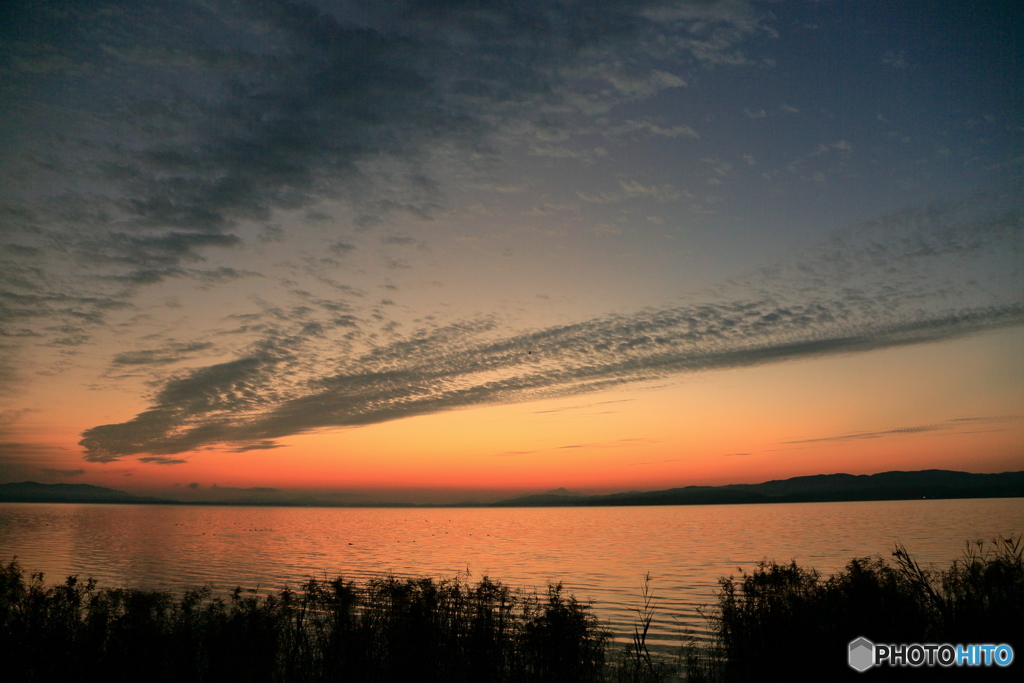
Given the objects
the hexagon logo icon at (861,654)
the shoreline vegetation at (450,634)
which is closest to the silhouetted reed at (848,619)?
the shoreline vegetation at (450,634)

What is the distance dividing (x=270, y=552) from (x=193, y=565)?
615 inches

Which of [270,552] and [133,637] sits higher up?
[133,637]

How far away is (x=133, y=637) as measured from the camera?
1583 cm

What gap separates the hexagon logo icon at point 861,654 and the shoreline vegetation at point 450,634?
214 mm

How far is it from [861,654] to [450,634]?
1154 cm

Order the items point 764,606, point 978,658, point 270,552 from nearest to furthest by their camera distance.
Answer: point 978,658 → point 764,606 → point 270,552

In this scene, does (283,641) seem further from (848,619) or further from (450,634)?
(848,619)

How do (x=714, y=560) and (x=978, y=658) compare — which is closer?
(x=978, y=658)

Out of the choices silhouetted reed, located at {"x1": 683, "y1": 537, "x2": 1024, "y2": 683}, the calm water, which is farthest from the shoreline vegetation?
the calm water

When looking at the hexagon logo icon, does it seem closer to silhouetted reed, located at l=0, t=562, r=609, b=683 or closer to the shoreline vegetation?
the shoreline vegetation

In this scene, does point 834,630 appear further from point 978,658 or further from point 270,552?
point 270,552

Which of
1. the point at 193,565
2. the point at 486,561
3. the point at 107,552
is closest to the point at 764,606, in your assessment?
the point at 486,561

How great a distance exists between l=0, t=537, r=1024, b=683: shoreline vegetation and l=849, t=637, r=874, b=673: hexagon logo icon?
214 millimetres

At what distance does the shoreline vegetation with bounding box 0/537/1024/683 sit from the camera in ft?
50.1
